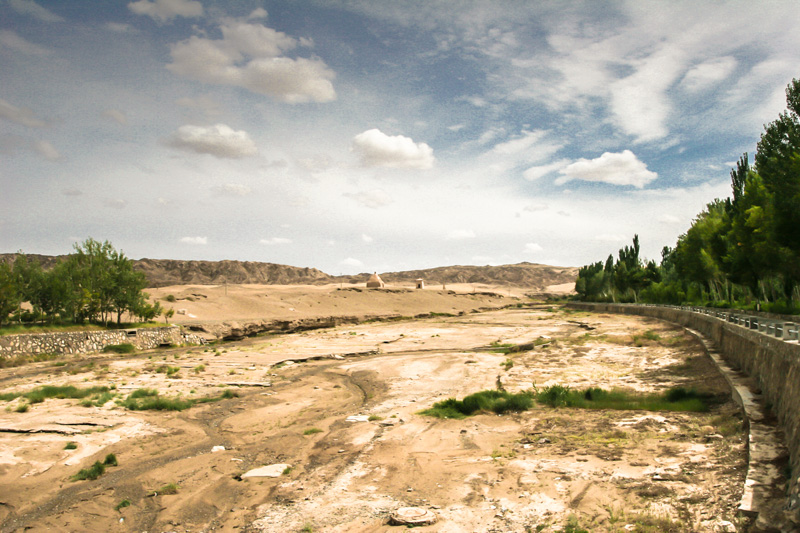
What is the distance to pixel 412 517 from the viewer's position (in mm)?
6520

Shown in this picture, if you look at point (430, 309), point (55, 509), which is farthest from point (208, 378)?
point (430, 309)

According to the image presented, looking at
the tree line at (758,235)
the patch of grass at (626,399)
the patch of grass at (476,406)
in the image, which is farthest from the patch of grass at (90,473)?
the tree line at (758,235)

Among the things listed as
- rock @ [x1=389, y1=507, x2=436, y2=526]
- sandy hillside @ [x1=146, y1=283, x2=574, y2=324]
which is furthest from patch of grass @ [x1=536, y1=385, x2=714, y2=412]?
sandy hillside @ [x1=146, y1=283, x2=574, y2=324]

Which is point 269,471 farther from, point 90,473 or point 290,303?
point 290,303

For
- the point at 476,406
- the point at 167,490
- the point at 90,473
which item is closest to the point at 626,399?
the point at 476,406

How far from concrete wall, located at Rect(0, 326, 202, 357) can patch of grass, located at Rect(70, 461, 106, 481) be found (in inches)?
798

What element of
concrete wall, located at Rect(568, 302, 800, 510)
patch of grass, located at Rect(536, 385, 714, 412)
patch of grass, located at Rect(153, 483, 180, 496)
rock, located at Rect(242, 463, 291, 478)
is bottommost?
patch of grass, located at Rect(153, 483, 180, 496)

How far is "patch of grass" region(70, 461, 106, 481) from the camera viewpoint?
27.8 ft

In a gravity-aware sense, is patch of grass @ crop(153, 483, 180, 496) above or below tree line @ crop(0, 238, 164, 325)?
below

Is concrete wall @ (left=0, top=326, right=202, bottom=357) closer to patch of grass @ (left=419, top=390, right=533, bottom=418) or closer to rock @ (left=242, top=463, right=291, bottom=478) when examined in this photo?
rock @ (left=242, top=463, right=291, bottom=478)

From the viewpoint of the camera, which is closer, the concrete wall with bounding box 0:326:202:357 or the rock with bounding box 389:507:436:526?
the rock with bounding box 389:507:436:526

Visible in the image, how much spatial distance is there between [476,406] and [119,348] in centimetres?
2531

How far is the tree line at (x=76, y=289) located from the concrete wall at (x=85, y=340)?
2909mm

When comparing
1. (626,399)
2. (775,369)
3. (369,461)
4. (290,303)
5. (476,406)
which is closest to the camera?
(369,461)
